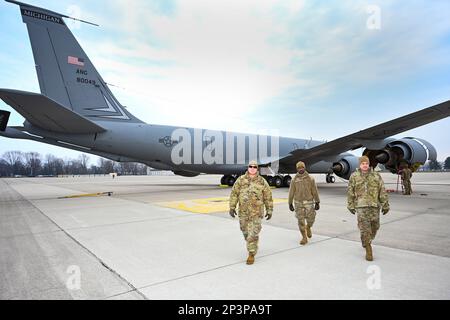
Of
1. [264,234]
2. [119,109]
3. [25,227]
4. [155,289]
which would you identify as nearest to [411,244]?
[264,234]

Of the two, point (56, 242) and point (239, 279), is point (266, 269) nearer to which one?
point (239, 279)

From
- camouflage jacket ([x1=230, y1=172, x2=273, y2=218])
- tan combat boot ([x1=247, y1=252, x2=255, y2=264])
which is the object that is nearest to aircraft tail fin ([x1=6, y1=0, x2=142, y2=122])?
camouflage jacket ([x1=230, y1=172, x2=273, y2=218])

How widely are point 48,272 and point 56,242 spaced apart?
1660 millimetres

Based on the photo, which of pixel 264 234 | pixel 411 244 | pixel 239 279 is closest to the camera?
pixel 239 279

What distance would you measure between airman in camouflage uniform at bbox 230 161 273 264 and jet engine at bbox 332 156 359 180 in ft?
46.8

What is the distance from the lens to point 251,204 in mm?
4031

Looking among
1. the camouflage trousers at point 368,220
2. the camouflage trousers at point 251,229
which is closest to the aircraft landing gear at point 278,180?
the camouflage trousers at point 368,220

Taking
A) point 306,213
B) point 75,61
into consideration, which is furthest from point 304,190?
point 75,61

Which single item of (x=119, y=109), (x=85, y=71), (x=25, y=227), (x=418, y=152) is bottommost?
(x=25, y=227)

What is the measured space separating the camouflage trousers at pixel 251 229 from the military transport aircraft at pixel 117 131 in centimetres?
823

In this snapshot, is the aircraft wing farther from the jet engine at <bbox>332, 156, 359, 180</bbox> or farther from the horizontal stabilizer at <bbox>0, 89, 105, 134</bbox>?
the horizontal stabilizer at <bbox>0, 89, 105, 134</bbox>

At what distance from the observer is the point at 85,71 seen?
12141 mm

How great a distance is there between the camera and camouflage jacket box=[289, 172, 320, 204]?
504 cm

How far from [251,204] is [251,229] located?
0.36 meters
